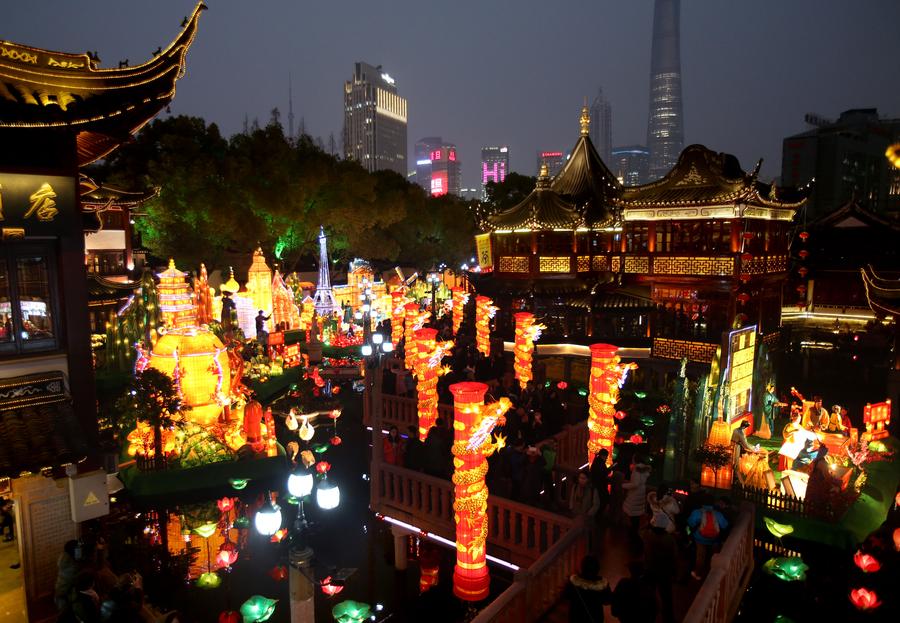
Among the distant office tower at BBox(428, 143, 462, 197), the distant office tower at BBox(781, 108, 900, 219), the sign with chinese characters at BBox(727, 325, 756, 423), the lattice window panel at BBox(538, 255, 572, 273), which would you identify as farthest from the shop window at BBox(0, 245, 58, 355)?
the distant office tower at BBox(428, 143, 462, 197)

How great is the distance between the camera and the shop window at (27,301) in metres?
6.63

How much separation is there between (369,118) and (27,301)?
13935cm

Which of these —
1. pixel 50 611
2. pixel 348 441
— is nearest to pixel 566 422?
pixel 348 441

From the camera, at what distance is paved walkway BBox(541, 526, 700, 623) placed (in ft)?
22.2

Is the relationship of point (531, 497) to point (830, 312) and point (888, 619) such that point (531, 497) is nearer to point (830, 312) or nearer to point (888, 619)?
point (888, 619)

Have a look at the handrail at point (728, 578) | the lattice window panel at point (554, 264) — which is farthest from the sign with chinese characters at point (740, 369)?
the lattice window panel at point (554, 264)

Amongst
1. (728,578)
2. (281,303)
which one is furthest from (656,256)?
(281,303)

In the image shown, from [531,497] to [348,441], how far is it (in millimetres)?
7230

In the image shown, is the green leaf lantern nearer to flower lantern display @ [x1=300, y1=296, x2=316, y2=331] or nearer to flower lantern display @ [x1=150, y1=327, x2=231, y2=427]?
flower lantern display @ [x1=150, y1=327, x2=231, y2=427]

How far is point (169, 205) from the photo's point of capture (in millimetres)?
26938

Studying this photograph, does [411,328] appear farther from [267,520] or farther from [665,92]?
[665,92]

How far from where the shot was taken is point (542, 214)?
77.9 ft

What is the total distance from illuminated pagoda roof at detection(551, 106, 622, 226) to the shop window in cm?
2056

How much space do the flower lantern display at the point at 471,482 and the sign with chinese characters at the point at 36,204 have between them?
5.03 meters
